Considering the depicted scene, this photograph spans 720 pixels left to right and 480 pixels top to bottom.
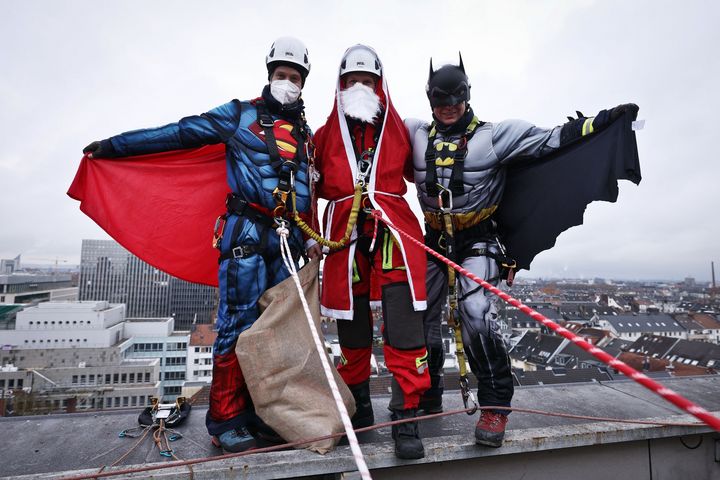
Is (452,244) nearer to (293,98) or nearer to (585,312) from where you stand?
(293,98)

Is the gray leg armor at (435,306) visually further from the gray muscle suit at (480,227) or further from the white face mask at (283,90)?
the white face mask at (283,90)

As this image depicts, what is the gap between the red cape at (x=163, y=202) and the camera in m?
3.47

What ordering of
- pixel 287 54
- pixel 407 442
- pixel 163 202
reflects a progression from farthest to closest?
1. pixel 163 202
2. pixel 287 54
3. pixel 407 442

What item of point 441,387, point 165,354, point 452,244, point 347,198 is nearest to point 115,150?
point 347,198

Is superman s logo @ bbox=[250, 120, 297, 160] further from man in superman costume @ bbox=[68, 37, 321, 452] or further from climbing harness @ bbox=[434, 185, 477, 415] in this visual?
climbing harness @ bbox=[434, 185, 477, 415]

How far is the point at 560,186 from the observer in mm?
3242

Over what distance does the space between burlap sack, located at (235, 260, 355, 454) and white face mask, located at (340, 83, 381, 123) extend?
57.8 inches

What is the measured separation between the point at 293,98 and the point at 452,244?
5.60ft

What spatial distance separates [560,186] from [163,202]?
3.41m

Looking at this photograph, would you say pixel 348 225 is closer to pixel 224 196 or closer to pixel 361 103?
pixel 361 103

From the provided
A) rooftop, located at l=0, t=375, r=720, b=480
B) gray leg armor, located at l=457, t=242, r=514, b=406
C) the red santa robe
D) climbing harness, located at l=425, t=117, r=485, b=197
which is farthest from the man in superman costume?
gray leg armor, located at l=457, t=242, r=514, b=406

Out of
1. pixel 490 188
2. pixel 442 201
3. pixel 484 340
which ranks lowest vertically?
pixel 484 340

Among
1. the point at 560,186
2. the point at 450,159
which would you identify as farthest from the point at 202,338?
the point at 560,186

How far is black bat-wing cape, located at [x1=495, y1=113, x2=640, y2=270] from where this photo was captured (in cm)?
280
